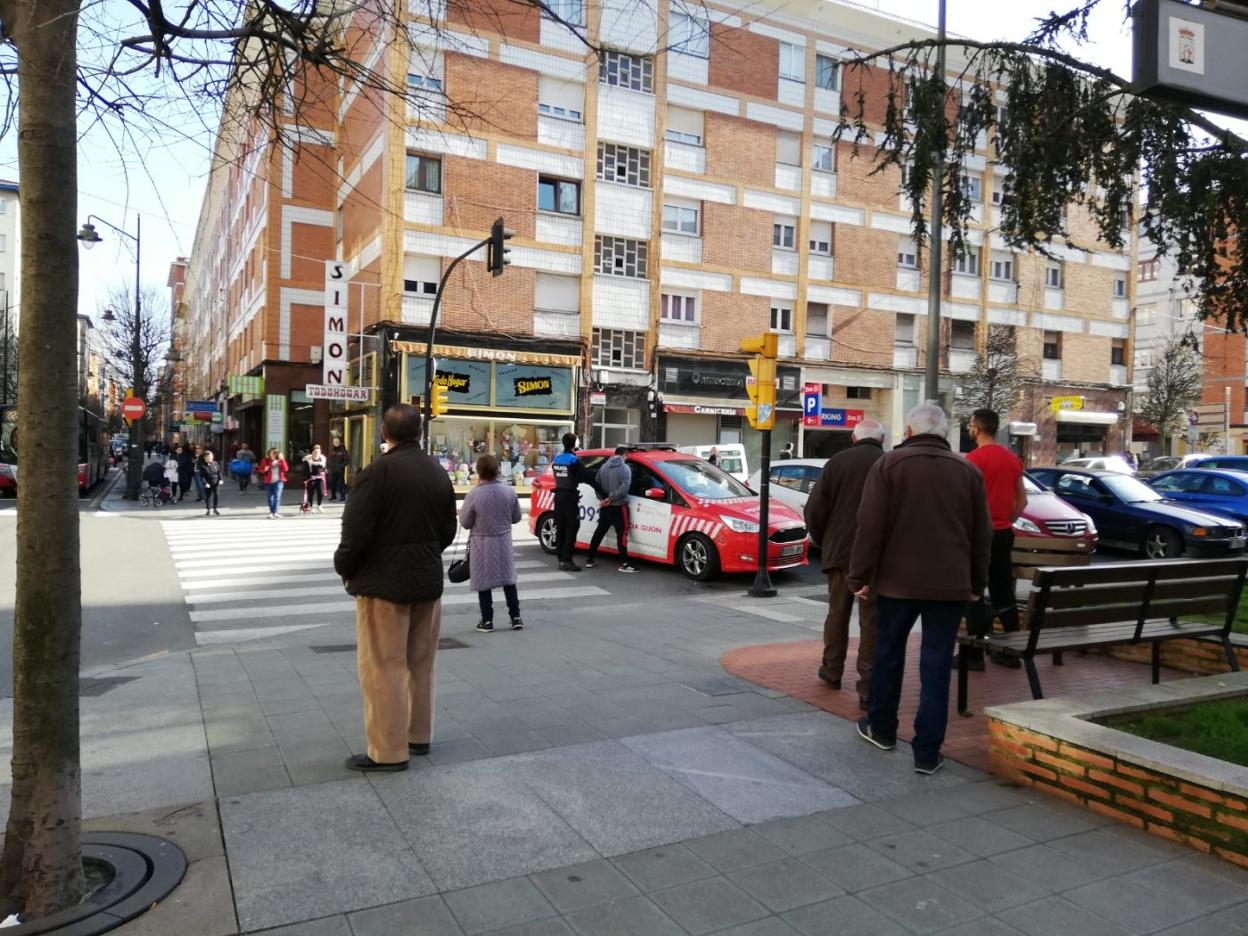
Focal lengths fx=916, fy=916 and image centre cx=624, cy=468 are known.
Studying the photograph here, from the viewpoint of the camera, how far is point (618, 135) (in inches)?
1168

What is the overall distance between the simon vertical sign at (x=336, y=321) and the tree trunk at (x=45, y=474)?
A: 995 inches

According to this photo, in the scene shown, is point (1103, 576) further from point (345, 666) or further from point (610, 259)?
point (610, 259)

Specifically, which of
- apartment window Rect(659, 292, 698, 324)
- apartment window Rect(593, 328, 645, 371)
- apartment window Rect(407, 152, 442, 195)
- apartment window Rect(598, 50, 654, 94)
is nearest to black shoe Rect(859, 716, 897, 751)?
apartment window Rect(407, 152, 442, 195)

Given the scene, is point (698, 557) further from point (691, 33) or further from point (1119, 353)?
point (1119, 353)

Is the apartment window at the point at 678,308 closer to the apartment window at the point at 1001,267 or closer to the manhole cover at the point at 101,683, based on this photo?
the apartment window at the point at 1001,267

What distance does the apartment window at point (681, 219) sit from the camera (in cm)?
3055

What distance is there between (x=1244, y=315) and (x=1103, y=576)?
13.3 ft

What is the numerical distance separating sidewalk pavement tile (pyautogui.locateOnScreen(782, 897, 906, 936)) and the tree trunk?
2454 mm

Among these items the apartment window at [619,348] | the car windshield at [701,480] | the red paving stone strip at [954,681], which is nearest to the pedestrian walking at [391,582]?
the red paving stone strip at [954,681]

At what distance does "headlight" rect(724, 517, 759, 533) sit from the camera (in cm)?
1180

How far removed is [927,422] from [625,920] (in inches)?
116

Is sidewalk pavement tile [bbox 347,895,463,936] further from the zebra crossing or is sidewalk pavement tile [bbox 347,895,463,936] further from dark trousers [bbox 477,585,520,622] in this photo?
the zebra crossing

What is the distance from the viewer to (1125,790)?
3896mm

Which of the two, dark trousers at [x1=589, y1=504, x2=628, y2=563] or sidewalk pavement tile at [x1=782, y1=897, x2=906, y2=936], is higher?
dark trousers at [x1=589, y1=504, x2=628, y2=563]
